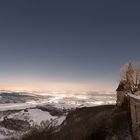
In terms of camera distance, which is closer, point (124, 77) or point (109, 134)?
point (109, 134)

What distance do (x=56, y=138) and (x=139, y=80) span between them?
4136 centimetres

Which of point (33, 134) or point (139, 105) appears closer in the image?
point (139, 105)

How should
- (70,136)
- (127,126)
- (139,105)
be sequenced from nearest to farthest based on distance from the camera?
(139,105), (127,126), (70,136)

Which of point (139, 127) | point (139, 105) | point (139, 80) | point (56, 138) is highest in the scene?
point (139, 80)

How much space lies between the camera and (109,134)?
143 feet

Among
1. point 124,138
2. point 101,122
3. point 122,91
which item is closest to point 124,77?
point 122,91

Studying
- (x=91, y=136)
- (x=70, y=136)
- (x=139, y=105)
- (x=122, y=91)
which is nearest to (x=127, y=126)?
(x=91, y=136)

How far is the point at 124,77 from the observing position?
282ft

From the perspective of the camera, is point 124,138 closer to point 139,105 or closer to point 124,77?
point 139,105

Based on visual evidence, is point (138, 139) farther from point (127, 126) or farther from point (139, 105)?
point (127, 126)

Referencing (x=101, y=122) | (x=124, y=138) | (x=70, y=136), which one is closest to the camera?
(x=124, y=138)

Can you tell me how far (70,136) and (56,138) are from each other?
106 inches

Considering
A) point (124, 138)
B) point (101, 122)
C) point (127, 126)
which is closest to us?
point (124, 138)

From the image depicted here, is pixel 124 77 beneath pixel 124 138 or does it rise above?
above
